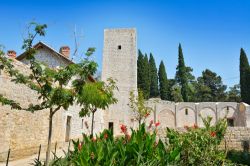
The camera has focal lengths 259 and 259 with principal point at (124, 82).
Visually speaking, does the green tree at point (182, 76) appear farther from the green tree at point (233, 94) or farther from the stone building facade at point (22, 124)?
the stone building facade at point (22, 124)

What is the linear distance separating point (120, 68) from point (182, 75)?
18.1 metres

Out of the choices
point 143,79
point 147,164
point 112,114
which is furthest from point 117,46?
point 147,164

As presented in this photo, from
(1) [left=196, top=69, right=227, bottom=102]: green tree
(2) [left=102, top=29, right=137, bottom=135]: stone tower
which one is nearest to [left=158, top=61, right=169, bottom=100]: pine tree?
(1) [left=196, top=69, right=227, bottom=102]: green tree

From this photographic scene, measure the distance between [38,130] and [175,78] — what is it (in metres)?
36.8

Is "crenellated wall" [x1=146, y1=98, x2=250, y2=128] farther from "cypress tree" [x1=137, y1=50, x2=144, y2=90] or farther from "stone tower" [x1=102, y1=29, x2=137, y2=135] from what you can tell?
"stone tower" [x1=102, y1=29, x2=137, y2=135]

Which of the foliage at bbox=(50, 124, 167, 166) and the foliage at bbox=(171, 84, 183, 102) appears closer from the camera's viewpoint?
the foliage at bbox=(50, 124, 167, 166)

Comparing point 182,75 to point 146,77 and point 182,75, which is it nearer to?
point 182,75

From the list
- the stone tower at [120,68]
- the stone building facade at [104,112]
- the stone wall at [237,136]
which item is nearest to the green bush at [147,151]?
the stone building facade at [104,112]

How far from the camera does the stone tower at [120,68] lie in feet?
88.9

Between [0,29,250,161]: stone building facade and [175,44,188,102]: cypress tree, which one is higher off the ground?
[175,44,188,102]: cypress tree

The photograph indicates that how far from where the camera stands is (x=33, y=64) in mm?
6609

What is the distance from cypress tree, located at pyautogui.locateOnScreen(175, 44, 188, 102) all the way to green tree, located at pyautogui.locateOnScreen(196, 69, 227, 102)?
23.3 feet

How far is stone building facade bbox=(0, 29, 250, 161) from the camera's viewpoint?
1169 centimetres

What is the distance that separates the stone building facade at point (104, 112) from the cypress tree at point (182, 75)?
681cm
